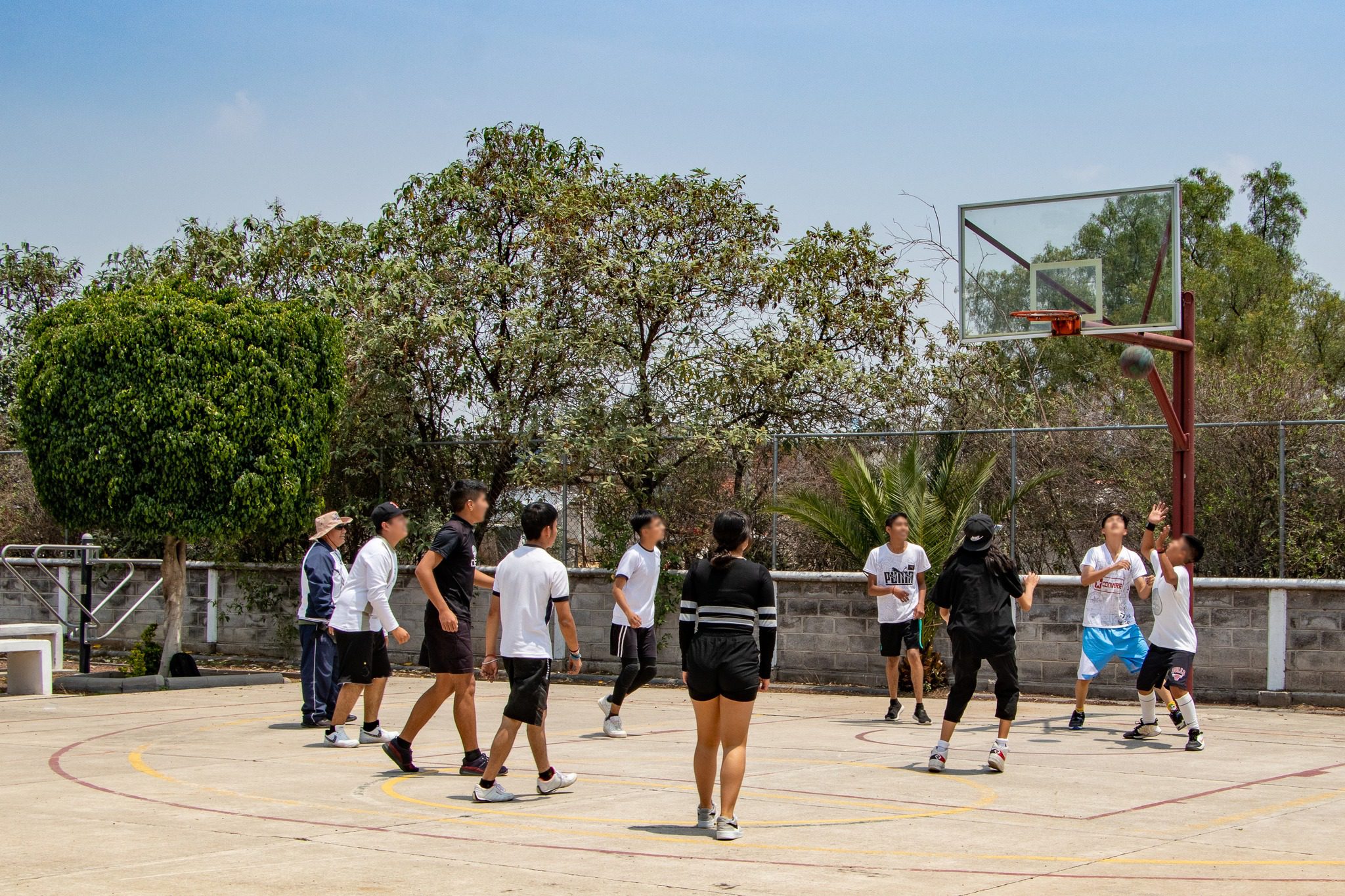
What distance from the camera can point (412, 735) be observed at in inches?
384

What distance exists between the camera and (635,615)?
11.9 metres

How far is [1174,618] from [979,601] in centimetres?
279

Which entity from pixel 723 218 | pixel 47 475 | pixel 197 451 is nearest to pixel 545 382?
pixel 723 218

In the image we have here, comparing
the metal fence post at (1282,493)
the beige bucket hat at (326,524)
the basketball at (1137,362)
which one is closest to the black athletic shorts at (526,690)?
the beige bucket hat at (326,524)

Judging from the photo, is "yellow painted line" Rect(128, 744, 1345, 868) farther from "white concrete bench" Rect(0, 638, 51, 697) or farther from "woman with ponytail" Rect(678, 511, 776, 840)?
"white concrete bench" Rect(0, 638, 51, 697)

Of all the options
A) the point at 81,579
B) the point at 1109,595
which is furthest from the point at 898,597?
the point at 81,579

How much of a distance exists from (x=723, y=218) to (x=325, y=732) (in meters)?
9.61

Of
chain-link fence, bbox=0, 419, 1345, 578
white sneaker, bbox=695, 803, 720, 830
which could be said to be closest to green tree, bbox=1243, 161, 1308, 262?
chain-link fence, bbox=0, 419, 1345, 578

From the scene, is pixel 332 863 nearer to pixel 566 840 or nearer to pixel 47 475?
pixel 566 840

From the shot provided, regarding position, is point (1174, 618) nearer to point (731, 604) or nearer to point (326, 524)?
point (731, 604)

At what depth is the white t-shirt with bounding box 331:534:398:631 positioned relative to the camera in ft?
34.8

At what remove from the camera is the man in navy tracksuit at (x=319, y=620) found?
42.7 feet

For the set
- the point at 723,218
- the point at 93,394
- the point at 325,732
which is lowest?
the point at 325,732

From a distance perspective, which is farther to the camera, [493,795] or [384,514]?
[384,514]
